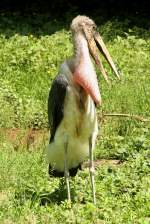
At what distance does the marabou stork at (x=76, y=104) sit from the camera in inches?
220

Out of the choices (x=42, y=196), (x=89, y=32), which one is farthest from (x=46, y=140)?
(x=89, y=32)

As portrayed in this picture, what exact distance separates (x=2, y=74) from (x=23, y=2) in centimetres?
542

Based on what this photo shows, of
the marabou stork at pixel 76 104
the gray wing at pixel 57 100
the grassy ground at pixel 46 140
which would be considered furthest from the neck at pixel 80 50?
the grassy ground at pixel 46 140

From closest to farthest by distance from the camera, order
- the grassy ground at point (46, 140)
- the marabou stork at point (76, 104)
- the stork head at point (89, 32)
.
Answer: the grassy ground at point (46, 140)
the marabou stork at point (76, 104)
the stork head at point (89, 32)

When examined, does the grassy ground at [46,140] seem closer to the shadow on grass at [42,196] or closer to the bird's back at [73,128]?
the shadow on grass at [42,196]

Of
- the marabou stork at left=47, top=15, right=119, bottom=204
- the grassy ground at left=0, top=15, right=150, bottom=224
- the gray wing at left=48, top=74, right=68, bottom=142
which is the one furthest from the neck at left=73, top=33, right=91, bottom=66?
the grassy ground at left=0, top=15, right=150, bottom=224

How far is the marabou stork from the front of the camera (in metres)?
5.60

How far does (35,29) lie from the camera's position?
13305 mm

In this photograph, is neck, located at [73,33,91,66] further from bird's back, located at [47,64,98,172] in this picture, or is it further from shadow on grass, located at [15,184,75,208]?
shadow on grass, located at [15,184,75,208]

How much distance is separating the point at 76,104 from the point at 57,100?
161 millimetres

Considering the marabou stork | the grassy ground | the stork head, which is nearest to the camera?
the grassy ground

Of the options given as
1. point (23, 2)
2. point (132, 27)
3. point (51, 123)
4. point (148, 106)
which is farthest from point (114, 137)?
point (23, 2)

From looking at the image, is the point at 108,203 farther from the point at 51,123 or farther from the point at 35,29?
the point at 35,29

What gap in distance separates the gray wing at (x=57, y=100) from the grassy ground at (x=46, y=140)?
525 millimetres
